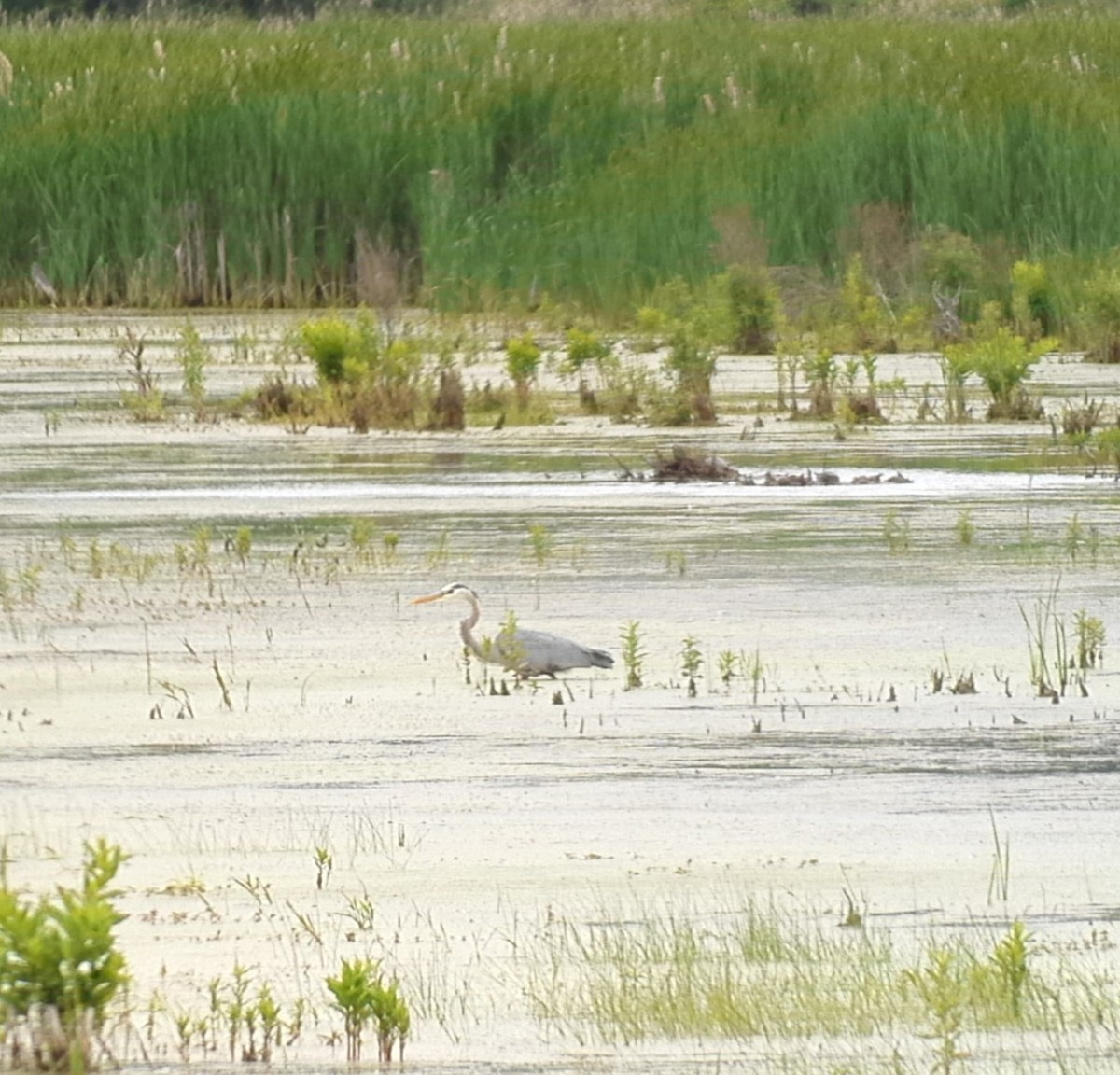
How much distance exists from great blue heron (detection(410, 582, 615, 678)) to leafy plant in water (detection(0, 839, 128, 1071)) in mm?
3277

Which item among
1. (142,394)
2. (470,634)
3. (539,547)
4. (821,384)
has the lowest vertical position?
(470,634)

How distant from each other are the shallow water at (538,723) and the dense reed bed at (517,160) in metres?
7.51

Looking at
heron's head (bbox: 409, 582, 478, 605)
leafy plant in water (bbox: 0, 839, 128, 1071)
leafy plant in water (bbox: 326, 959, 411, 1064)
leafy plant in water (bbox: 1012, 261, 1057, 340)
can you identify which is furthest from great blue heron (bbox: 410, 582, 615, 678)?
leafy plant in water (bbox: 1012, 261, 1057, 340)

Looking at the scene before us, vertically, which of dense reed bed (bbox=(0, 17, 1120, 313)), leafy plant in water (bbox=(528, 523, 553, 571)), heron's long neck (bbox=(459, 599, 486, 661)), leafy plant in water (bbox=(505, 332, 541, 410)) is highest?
dense reed bed (bbox=(0, 17, 1120, 313))

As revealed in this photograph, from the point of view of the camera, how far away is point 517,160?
22.6m

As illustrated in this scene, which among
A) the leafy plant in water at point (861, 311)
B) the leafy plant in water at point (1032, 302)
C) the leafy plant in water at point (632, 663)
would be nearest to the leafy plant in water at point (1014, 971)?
the leafy plant in water at point (632, 663)

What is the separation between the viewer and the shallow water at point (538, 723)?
17.3ft

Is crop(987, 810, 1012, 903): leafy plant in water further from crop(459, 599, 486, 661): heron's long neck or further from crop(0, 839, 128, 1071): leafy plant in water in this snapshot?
crop(459, 599, 486, 661): heron's long neck

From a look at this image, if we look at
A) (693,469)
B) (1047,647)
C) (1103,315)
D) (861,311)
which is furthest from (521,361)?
(1047,647)

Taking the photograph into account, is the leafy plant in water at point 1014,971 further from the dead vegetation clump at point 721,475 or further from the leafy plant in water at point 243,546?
the dead vegetation clump at point 721,475

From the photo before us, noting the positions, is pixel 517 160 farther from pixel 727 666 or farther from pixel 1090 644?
pixel 727 666

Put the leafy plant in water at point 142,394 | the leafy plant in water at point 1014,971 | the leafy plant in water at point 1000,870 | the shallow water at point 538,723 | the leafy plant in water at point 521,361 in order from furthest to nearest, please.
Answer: the leafy plant in water at point 521,361 → the leafy plant in water at point 142,394 → the leafy plant in water at point 1000,870 → the shallow water at point 538,723 → the leafy plant in water at point 1014,971

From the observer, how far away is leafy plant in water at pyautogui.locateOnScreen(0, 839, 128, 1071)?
423cm

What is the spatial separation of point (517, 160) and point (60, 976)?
18.6 m
